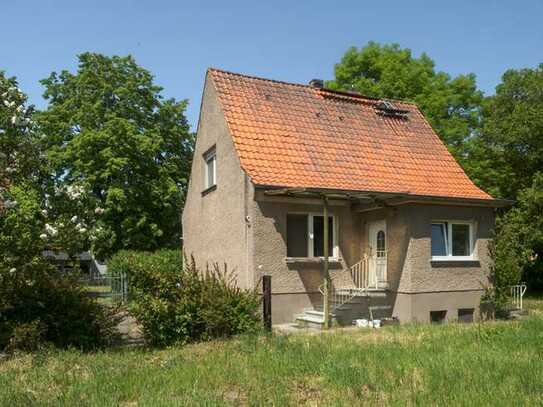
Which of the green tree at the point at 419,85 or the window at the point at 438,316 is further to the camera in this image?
the green tree at the point at 419,85

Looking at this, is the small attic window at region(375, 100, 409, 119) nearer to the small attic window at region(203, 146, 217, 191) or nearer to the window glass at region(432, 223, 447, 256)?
the window glass at region(432, 223, 447, 256)

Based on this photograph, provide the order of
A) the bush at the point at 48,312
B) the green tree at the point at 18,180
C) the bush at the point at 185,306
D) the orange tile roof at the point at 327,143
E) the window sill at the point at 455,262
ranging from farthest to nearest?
the orange tile roof at the point at 327,143
the window sill at the point at 455,262
the bush at the point at 185,306
the bush at the point at 48,312
the green tree at the point at 18,180

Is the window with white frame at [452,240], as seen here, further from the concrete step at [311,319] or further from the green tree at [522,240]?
the concrete step at [311,319]

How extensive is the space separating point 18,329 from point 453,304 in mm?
11474

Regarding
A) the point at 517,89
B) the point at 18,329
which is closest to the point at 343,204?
the point at 18,329

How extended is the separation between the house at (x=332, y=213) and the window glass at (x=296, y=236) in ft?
0.10

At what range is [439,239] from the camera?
1636 cm

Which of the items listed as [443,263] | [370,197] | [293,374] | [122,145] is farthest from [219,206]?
[122,145]

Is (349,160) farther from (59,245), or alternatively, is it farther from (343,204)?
(59,245)

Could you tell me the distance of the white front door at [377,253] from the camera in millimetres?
16266

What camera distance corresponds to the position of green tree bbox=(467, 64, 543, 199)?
26.1m

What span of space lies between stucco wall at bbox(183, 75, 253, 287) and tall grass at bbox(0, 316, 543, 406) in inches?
213

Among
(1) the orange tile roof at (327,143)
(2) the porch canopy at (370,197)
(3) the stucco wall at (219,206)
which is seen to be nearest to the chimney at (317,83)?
(1) the orange tile roof at (327,143)

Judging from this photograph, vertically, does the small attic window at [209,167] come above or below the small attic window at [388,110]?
below
